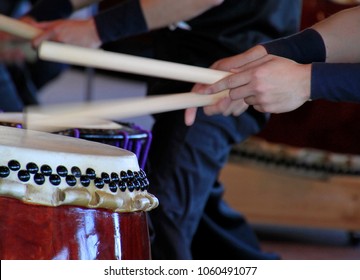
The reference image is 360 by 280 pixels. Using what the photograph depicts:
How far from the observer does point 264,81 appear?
1.58 meters

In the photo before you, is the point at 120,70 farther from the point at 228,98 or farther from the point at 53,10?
the point at 53,10

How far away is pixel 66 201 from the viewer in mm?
1372

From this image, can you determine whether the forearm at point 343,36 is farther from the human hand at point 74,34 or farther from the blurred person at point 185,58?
the human hand at point 74,34

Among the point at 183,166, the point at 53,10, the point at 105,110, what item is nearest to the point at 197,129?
the point at 183,166

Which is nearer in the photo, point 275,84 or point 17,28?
point 275,84

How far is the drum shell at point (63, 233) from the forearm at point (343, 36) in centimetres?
56

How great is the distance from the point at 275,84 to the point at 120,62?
26cm

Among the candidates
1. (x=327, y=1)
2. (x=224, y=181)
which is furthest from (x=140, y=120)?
(x=327, y=1)

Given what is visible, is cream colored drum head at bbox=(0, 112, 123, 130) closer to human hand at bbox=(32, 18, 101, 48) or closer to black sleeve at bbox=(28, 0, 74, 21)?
human hand at bbox=(32, 18, 101, 48)

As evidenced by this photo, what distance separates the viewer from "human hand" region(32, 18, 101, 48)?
2209mm

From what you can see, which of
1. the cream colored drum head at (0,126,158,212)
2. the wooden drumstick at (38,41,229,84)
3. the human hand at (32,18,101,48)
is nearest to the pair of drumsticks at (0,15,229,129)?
the wooden drumstick at (38,41,229,84)

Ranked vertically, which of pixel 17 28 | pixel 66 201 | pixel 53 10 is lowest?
pixel 53 10

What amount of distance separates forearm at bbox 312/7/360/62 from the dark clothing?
1.14 ft

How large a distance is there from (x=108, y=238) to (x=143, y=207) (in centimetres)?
9
